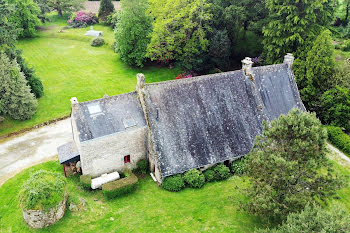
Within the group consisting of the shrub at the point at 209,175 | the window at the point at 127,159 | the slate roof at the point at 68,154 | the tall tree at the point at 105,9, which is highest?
the tall tree at the point at 105,9

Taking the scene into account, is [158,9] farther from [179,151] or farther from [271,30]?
[179,151]

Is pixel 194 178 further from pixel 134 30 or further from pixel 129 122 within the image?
pixel 134 30

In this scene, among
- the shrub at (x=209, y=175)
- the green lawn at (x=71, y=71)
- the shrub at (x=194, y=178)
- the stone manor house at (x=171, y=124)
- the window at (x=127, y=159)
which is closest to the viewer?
the shrub at (x=194, y=178)

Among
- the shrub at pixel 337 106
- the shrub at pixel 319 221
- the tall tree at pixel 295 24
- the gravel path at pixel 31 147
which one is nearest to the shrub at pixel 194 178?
the shrub at pixel 319 221

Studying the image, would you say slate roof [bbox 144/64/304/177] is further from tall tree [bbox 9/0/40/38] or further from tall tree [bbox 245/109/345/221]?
tall tree [bbox 9/0/40/38]

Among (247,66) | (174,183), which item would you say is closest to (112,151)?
(174,183)

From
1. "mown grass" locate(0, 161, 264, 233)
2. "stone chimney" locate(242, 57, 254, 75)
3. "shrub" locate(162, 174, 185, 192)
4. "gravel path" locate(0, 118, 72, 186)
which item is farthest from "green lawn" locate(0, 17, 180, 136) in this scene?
"shrub" locate(162, 174, 185, 192)

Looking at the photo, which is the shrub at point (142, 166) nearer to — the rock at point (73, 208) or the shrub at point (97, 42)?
the rock at point (73, 208)
